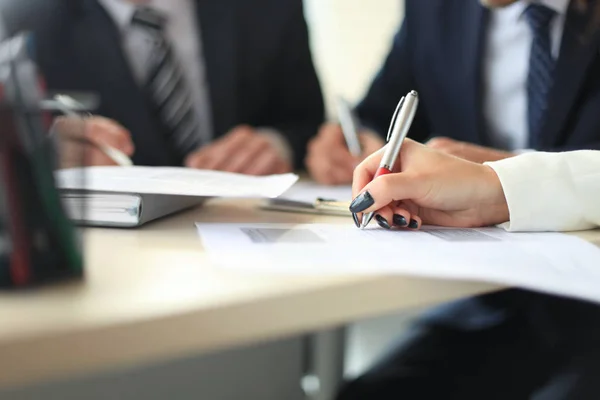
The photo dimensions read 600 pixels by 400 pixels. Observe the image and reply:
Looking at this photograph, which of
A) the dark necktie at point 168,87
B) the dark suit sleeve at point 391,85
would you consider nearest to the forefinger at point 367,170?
the dark suit sleeve at point 391,85

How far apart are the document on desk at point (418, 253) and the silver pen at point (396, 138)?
45 mm

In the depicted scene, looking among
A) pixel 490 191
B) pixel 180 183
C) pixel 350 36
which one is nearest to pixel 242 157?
pixel 180 183

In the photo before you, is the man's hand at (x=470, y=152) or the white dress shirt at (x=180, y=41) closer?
the man's hand at (x=470, y=152)

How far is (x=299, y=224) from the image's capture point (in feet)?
1.54

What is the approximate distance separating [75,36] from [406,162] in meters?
0.71

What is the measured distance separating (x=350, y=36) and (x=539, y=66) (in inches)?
31.2

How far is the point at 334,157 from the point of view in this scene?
0.78 meters

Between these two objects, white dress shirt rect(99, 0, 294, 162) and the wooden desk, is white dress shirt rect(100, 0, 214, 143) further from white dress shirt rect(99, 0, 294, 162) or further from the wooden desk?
the wooden desk

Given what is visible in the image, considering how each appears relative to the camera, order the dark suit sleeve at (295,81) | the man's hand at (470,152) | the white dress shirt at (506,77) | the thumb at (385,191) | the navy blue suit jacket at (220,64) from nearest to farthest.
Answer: the thumb at (385,191) < the man's hand at (470,152) < the white dress shirt at (506,77) < the navy blue suit jacket at (220,64) < the dark suit sleeve at (295,81)

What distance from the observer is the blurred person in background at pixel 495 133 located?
60cm

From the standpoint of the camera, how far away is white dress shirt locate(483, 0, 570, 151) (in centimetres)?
81

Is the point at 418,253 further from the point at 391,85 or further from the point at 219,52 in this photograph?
the point at 219,52

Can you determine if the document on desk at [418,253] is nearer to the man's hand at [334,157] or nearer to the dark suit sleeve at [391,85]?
the man's hand at [334,157]

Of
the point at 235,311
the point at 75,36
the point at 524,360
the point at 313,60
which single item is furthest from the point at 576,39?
the point at 75,36
